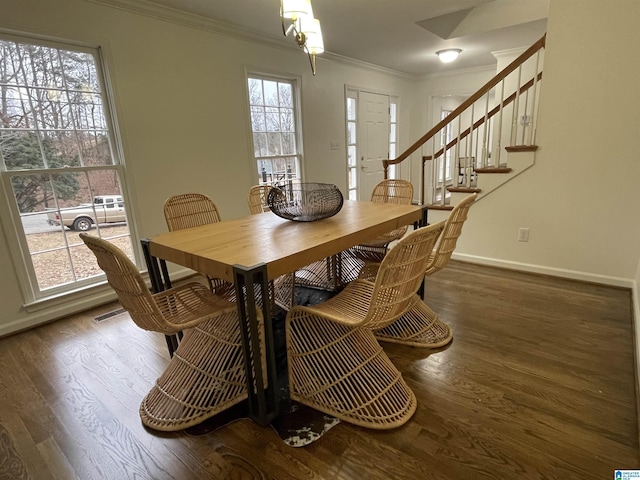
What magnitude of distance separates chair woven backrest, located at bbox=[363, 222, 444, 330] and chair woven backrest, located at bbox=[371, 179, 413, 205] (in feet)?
4.98

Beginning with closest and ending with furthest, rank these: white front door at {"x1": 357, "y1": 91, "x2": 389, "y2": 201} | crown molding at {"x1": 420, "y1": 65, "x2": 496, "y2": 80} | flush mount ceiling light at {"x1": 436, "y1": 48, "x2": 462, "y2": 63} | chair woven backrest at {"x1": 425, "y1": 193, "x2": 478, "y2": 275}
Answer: chair woven backrest at {"x1": 425, "y1": 193, "x2": 478, "y2": 275} → flush mount ceiling light at {"x1": 436, "y1": 48, "x2": 462, "y2": 63} → white front door at {"x1": 357, "y1": 91, "x2": 389, "y2": 201} → crown molding at {"x1": 420, "y1": 65, "x2": 496, "y2": 80}

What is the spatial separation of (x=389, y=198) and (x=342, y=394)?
6.02 feet

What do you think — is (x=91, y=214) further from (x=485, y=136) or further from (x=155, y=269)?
(x=485, y=136)

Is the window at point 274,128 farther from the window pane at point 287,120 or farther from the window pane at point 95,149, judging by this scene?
the window pane at point 95,149

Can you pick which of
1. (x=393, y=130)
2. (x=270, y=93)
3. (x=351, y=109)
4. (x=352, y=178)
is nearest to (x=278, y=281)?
(x=270, y=93)

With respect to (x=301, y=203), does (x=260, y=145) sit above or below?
above

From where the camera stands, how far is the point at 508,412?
Result: 1.53m

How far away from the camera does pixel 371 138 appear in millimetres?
5859

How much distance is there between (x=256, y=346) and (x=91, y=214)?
7.44 ft

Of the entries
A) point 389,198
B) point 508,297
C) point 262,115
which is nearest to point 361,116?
point 262,115

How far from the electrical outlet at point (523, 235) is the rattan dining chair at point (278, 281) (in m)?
2.11

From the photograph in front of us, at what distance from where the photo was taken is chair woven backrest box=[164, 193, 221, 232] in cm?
216

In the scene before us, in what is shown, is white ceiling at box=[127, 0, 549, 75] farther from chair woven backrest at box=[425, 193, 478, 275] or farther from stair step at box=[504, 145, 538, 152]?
chair woven backrest at box=[425, 193, 478, 275]

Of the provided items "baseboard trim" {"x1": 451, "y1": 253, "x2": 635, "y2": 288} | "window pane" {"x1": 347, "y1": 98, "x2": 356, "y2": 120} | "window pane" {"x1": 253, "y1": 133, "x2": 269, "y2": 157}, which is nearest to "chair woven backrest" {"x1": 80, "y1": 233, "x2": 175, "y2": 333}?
"window pane" {"x1": 253, "y1": 133, "x2": 269, "y2": 157}
